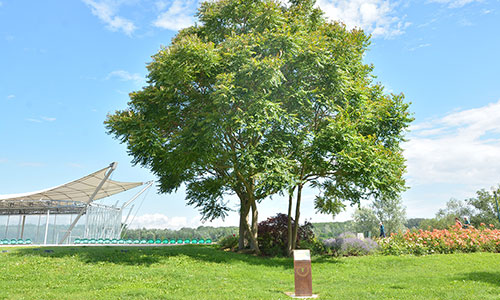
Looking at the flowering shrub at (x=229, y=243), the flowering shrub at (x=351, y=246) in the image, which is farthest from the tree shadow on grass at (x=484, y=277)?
the flowering shrub at (x=229, y=243)

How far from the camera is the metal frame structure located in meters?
27.9

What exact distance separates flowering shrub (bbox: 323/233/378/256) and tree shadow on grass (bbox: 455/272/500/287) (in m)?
6.18

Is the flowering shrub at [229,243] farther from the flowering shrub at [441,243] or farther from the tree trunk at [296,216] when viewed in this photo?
the flowering shrub at [441,243]

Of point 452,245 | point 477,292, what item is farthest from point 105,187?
point 477,292

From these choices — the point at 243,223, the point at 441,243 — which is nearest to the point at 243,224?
the point at 243,223

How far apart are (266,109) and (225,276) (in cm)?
658

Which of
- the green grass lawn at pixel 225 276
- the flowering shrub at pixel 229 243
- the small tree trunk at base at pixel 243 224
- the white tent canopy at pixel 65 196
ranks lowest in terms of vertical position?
the green grass lawn at pixel 225 276

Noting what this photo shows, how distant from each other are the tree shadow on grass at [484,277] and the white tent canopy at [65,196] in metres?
21.7

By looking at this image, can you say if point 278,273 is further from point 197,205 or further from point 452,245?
point 452,245

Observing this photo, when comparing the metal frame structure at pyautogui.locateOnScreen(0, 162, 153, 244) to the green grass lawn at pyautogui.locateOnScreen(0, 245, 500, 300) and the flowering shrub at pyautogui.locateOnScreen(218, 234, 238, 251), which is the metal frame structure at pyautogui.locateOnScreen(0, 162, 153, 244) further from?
the green grass lawn at pyautogui.locateOnScreen(0, 245, 500, 300)

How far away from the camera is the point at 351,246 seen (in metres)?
18.3

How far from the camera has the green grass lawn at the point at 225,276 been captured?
9164 mm

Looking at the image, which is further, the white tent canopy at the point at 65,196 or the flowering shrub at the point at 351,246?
the white tent canopy at the point at 65,196

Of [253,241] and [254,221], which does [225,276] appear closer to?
[253,241]
